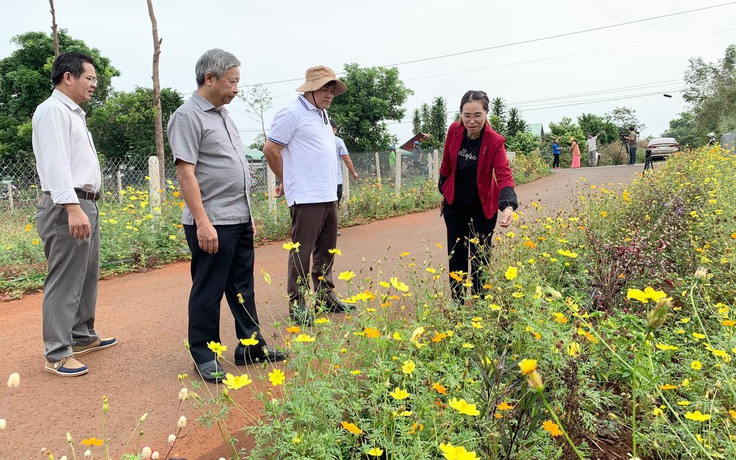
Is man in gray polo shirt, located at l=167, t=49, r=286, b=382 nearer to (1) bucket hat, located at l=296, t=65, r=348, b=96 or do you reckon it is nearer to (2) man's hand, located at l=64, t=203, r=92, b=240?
(2) man's hand, located at l=64, t=203, r=92, b=240

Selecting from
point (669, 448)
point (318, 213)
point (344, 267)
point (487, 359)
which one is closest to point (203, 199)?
point (318, 213)

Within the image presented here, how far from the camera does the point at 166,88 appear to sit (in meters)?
32.1

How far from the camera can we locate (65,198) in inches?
113

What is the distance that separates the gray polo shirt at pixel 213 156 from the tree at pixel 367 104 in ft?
102

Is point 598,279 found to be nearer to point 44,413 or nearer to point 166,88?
point 44,413

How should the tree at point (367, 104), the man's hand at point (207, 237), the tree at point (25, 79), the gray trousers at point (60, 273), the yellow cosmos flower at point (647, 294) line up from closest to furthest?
the yellow cosmos flower at point (647, 294), the man's hand at point (207, 237), the gray trousers at point (60, 273), the tree at point (25, 79), the tree at point (367, 104)

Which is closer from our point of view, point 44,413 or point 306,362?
point 306,362

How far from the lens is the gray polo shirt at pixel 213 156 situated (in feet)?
9.15

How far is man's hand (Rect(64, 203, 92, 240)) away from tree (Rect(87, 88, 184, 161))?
27.8m

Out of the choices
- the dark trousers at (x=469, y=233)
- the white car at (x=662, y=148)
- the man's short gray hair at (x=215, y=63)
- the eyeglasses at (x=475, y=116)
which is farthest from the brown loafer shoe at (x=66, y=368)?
the white car at (x=662, y=148)

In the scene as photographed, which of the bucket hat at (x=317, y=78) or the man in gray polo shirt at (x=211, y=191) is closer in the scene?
the man in gray polo shirt at (x=211, y=191)

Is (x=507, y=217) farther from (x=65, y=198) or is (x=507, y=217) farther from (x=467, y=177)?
(x=65, y=198)

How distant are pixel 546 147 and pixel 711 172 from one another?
1224 inches

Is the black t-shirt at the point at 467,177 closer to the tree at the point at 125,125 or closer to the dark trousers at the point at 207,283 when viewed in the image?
the dark trousers at the point at 207,283
